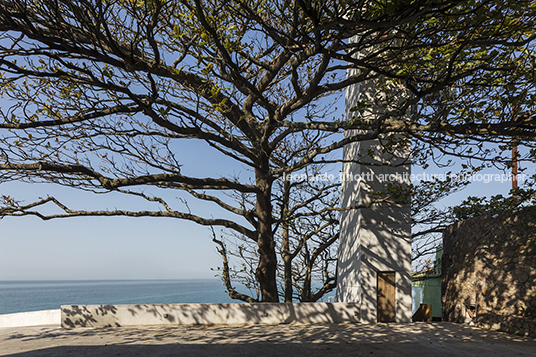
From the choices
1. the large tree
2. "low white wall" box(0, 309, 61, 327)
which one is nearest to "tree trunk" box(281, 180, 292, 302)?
the large tree

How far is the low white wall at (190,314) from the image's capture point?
27.9 ft

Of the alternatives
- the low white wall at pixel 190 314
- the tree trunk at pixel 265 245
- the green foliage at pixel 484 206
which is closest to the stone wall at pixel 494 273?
the green foliage at pixel 484 206

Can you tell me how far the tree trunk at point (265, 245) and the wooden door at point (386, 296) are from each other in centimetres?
305

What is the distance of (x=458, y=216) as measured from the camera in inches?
516

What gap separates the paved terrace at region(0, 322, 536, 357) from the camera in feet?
19.8

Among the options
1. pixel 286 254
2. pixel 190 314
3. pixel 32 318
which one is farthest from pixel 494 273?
pixel 32 318

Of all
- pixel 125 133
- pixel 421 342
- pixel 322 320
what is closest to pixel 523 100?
pixel 421 342

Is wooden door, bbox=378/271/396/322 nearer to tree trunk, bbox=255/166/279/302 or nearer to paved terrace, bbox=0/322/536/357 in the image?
paved terrace, bbox=0/322/536/357

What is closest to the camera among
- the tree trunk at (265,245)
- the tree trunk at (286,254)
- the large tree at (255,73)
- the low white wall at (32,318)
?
the large tree at (255,73)

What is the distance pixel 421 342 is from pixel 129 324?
680cm

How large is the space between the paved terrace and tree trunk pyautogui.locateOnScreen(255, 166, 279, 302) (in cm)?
154

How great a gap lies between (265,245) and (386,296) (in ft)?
12.7

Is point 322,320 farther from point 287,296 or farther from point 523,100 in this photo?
point 523,100

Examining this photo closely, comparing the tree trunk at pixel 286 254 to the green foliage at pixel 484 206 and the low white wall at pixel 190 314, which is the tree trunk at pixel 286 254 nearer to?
the low white wall at pixel 190 314
